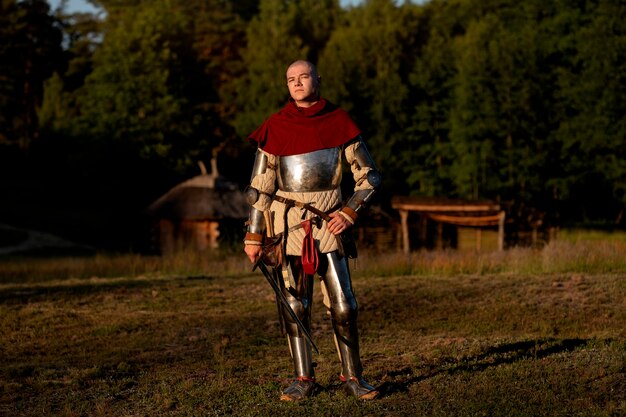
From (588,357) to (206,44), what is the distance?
50.0 m

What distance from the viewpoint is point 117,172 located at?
42.9 m

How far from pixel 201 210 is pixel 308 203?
25.0 metres

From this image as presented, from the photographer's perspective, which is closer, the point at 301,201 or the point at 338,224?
the point at 338,224

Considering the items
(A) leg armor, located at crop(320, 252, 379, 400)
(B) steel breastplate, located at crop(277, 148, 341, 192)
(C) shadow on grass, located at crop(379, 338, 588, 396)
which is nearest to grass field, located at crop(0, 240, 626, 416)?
(C) shadow on grass, located at crop(379, 338, 588, 396)

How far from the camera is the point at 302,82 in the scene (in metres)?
7.09

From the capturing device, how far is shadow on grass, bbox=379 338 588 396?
7.63 meters

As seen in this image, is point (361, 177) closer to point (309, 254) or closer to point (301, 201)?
point (301, 201)

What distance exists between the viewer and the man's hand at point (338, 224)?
7012mm

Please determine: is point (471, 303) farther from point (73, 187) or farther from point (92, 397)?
point (73, 187)

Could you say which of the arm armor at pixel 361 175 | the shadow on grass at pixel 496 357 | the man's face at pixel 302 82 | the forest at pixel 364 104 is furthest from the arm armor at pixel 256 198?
the forest at pixel 364 104

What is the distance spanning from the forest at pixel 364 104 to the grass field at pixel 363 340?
13954mm

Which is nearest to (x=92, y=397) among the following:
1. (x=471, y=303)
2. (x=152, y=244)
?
(x=471, y=303)

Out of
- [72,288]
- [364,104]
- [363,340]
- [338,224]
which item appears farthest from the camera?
[364,104]

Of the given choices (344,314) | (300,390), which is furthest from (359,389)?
(344,314)
